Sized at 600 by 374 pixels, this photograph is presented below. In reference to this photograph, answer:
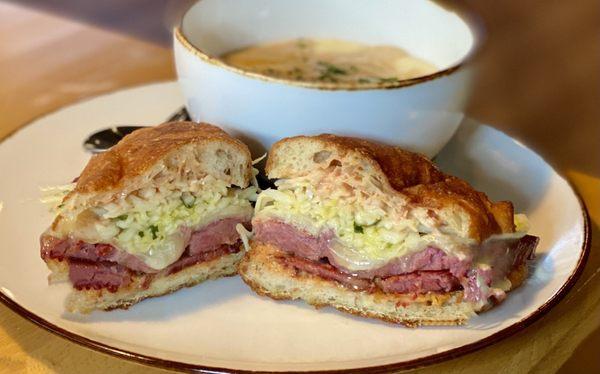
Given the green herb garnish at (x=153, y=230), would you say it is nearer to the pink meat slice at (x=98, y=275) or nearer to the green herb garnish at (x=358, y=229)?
the pink meat slice at (x=98, y=275)

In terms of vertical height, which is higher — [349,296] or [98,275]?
[349,296]

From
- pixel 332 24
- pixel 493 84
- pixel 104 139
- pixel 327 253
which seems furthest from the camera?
pixel 493 84

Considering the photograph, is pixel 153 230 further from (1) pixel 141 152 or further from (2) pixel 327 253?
(2) pixel 327 253

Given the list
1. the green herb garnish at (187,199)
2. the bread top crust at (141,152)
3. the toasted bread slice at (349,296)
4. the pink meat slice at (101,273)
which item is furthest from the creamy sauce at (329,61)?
the pink meat slice at (101,273)

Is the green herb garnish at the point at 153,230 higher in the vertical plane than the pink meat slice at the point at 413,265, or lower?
lower

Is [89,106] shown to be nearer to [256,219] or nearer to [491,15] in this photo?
[256,219]

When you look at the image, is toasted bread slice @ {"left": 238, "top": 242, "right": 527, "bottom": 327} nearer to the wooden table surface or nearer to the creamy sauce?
the wooden table surface

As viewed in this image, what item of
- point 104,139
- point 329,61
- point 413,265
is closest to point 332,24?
point 329,61
